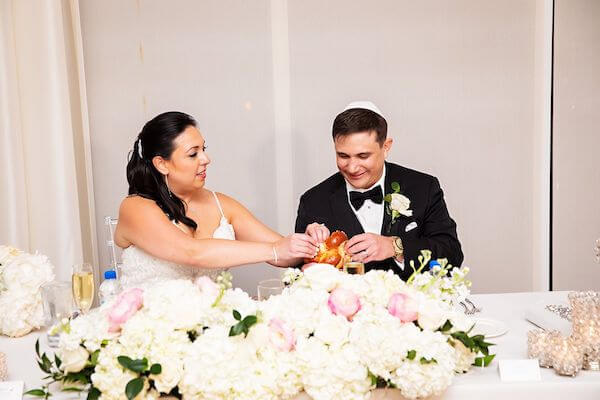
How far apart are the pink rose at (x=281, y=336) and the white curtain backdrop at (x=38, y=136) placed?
2.85m

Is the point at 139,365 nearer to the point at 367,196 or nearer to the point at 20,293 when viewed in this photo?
the point at 20,293

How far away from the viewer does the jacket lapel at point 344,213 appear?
141 inches

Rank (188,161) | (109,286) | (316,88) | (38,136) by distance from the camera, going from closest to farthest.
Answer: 1. (109,286)
2. (188,161)
3. (38,136)
4. (316,88)

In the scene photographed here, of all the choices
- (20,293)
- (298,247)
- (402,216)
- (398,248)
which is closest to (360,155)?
(402,216)

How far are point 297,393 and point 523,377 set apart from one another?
0.62 meters

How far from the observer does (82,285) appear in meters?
2.27

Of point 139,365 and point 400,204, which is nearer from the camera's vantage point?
point 139,365

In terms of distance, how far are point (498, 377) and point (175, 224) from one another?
6.09ft

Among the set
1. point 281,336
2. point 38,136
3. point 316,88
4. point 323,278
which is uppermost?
point 316,88

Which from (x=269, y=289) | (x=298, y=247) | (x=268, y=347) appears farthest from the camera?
(x=298, y=247)

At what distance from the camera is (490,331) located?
227 cm

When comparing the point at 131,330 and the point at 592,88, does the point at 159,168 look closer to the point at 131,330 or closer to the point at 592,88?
the point at 131,330

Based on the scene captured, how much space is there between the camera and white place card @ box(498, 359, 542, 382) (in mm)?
1779

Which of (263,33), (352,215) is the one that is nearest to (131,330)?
(352,215)
